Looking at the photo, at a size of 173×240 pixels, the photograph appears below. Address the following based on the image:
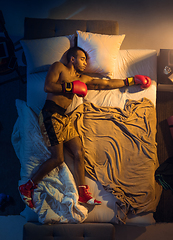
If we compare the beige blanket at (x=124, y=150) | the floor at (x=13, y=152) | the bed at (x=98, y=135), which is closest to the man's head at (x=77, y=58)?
the bed at (x=98, y=135)

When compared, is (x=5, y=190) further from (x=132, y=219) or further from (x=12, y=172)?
(x=132, y=219)

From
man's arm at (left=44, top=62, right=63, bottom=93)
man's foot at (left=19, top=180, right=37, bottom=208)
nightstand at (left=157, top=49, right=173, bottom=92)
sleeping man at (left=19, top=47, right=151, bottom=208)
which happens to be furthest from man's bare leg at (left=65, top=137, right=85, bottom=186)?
nightstand at (left=157, top=49, right=173, bottom=92)

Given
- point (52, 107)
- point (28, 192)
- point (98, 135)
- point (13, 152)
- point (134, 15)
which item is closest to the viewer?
point (28, 192)

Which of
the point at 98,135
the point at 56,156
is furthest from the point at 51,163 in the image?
the point at 98,135

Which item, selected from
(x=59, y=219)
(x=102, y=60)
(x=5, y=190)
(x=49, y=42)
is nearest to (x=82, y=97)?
(x=102, y=60)

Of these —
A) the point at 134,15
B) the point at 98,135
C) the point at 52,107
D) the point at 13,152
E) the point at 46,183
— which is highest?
the point at 134,15

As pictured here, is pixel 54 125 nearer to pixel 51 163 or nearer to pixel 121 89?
pixel 51 163

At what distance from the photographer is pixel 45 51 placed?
2.20m

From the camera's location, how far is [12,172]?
239cm

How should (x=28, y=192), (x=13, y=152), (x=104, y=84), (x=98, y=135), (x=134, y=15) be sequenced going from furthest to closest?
(x=134, y=15)
(x=13, y=152)
(x=104, y=84)
(x=98, y=135)
(x=28, y=192)

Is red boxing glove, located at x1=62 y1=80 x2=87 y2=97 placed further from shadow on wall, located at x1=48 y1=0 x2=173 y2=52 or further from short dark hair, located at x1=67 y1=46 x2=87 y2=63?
shadow on wall, located at x1=48 y1=0 x2=173 y2=52

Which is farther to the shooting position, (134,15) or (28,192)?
(134,15)

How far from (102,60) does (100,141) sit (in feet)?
3.03

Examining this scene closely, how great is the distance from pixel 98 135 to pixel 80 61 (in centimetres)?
83
